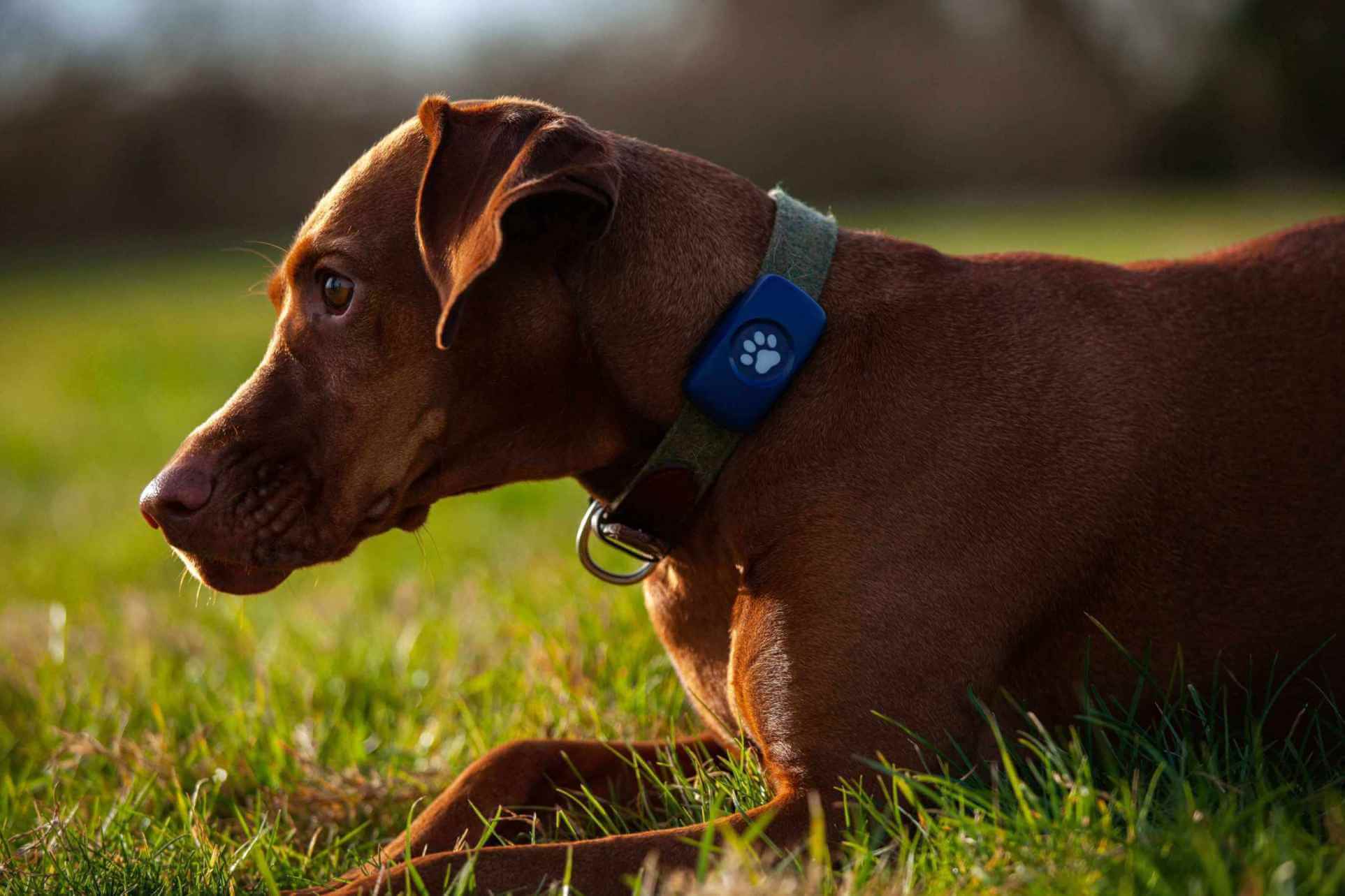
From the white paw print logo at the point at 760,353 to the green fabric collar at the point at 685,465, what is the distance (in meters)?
0.15

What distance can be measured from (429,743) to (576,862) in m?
1.30

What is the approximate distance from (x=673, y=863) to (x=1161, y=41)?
1672cm

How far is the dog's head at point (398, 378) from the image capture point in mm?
2828

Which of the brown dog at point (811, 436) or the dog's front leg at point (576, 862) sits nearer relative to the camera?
the dog's front leg at point (576, 862)

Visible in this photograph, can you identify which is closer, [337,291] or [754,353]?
[754,353]

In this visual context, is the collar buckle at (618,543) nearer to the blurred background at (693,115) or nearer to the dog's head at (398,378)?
the dog's head at (398,378)

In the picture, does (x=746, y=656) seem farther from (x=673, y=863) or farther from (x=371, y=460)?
(x=371, y=460)

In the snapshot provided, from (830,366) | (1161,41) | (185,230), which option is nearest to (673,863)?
(830,366)

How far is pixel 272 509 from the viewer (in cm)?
289

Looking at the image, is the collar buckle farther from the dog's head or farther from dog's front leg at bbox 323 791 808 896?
dog's front leg at bbox 323 791 808 896

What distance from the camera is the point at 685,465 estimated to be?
2838mm

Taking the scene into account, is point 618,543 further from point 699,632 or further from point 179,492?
point 179,492

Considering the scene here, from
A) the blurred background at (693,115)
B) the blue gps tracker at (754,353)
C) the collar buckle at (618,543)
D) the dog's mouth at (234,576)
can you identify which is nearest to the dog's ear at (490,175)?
the blue gps tracker at (754,353)

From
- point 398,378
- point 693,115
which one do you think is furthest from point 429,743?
point 693,115
